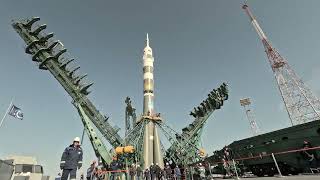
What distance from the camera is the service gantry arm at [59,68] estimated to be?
27656mm

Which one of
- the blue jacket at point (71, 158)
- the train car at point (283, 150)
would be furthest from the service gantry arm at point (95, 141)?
the blue jacket at point (71, 158)

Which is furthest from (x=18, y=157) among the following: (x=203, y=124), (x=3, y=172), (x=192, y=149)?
(x=203, y=124)

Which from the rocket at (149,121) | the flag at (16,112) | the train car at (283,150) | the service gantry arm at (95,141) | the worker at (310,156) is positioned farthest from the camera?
the rocket at (149,121)

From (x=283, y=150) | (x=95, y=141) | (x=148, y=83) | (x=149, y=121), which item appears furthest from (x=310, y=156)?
(x=148, y=83)

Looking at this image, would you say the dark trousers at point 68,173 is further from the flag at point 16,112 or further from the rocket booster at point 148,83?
the rocket booster at point 148,83

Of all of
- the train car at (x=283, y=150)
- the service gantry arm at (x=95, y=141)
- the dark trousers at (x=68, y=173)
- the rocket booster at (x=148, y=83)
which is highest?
the rocket booster at (x=148, y=83)

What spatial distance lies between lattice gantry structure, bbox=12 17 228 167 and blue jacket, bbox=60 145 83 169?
19829mm

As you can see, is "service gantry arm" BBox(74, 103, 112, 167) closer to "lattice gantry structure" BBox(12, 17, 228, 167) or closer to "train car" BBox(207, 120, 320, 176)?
"lattice gantry structure" BBox(12, 17, 228, 167)

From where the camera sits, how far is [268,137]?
56.5ft

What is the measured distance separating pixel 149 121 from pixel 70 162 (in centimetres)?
2343

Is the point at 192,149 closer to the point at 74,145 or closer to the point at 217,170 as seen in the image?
the point at 217,170

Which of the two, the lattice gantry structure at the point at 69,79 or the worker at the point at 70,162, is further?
the lattice gantry structure at the point at 69,79

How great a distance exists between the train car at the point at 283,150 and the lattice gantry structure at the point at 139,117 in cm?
1121

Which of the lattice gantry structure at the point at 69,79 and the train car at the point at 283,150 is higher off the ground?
the lattice gantry structure at the point at 69,79
